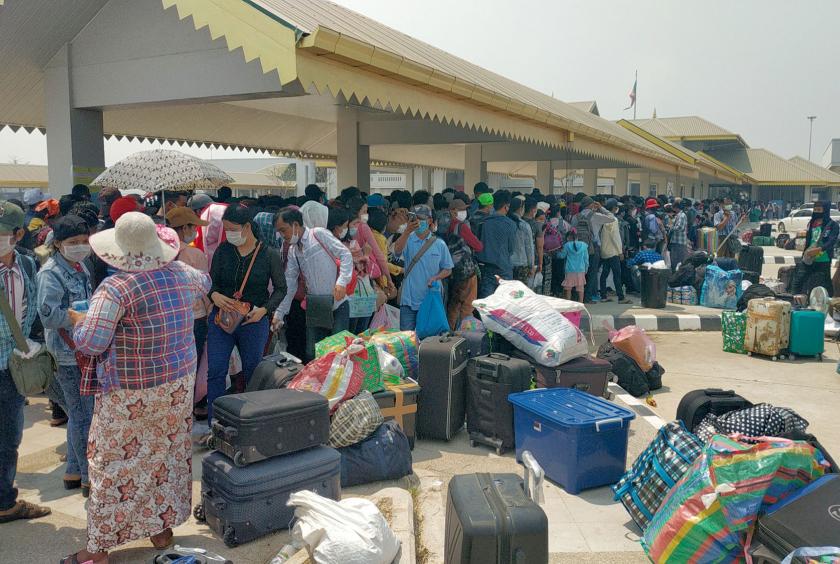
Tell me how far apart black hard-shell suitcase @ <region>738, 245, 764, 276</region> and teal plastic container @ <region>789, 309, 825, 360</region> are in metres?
6.45

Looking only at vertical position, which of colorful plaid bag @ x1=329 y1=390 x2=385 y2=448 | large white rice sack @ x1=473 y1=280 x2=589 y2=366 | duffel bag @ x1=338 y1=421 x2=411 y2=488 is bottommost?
duffel bag @ x1=338 y1=421 x2=411 y2=488

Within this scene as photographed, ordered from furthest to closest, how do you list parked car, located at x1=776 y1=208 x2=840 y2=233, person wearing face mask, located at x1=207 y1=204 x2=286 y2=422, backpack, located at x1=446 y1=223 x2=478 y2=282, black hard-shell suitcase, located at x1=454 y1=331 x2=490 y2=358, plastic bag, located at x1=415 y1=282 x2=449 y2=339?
parked car, located at x1=776 y1=208 x2=840 y2=233 < backpack, located at x1=446 y1=223 x2=478 y2=282 < plastic bag, located at x1=415 y1=282 x2=449 y2=339 < black hard-shell suitcase, located at x1=454 y1=331 x2=490 y2=358 < person wearing face mask, located at x1=207 y1=204 x2=286 y2=422

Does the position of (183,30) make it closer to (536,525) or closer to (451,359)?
(451,359)

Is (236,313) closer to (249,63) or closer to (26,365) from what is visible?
(26,365)

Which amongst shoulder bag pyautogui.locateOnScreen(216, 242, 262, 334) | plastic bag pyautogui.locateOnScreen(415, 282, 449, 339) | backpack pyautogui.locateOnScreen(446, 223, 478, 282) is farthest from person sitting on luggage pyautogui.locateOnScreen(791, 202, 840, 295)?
shoulder bag pyautogui.locateOnScreen(216, 242, 262, 334)

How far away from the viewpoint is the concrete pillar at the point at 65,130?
7305 mm

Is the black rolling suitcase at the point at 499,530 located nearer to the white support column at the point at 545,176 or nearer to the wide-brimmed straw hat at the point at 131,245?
the wide-brimmed straw hat at the point at 131,245

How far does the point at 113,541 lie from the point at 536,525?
1.91 meters

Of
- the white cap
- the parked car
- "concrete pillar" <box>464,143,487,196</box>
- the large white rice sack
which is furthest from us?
the parked car

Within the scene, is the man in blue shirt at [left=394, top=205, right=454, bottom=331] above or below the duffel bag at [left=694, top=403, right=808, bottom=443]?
above

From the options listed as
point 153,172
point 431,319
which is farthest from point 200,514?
point 153,172

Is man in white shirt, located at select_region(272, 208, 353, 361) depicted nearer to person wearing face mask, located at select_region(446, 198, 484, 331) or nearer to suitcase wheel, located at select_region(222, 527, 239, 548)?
person wearing face mask, located at select_region(446, 198, 484, 331)

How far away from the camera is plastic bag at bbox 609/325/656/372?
20.3 ft

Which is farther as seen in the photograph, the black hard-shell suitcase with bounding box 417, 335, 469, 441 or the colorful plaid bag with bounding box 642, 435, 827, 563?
the black hard-shell suitcase with bounding box 417, 335, 469, 441
